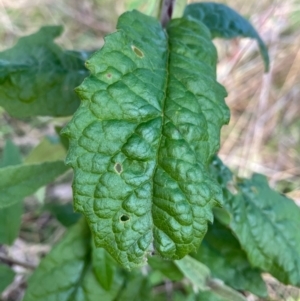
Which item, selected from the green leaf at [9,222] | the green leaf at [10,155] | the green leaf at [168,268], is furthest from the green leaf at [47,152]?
the green leaf at [168,268]

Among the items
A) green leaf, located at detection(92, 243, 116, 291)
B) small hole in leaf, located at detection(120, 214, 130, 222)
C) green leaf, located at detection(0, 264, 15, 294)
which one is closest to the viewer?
small hole in leaf, located at detection(120, 214, 130, 222)

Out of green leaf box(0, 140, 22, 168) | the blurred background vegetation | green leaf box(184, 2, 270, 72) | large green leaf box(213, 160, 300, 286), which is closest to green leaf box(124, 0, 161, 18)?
green leaf box(184, 2, 270, 72)

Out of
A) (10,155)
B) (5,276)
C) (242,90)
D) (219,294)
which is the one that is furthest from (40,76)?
(242,90)

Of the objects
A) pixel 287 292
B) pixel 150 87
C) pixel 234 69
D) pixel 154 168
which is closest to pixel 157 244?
pixel 154 168

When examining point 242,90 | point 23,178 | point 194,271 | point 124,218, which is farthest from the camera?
point 242,90

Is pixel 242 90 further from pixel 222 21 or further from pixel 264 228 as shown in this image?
pixel 264 228

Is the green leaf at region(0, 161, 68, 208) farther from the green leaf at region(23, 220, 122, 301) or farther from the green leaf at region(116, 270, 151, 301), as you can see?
the green leaf at region(116, 270, 151, 301)
